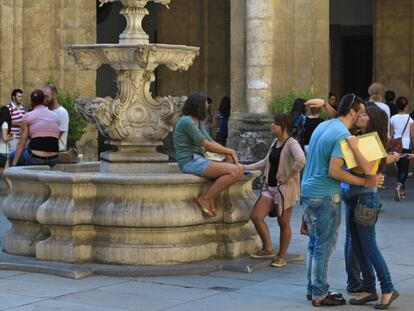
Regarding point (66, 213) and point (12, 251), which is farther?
point (12, 251)

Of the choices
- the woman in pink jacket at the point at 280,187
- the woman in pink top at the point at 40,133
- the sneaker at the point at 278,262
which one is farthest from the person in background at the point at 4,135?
the sneaker at the point at 278,262

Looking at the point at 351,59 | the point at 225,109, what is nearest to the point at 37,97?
the point at 225,109

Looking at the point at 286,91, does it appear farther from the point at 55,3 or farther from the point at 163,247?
the point at 163,247

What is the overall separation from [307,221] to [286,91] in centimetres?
1129

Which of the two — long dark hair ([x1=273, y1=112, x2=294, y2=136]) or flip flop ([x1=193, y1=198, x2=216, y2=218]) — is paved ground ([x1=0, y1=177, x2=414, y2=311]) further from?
long dark hair ([x1=273, y1=112, x2=294, y2=136])

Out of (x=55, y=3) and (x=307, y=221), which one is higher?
(x=55, y=3)

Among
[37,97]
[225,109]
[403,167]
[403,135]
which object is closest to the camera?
[37,97]

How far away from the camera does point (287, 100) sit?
20500 mm

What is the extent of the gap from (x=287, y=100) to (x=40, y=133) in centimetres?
708

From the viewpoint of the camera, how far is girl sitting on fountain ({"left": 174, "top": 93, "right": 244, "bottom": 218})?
11.5 metres

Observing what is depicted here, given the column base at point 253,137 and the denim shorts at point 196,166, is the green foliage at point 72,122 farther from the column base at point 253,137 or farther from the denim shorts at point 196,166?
the denim shorts at point 196,166

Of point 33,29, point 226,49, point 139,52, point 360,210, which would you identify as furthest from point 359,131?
point 226,49

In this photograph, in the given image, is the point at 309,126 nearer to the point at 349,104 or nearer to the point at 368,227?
the point at 349,104

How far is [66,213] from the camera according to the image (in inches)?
450
